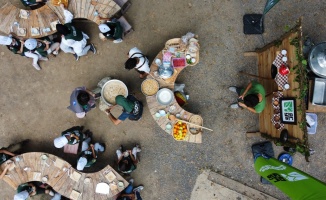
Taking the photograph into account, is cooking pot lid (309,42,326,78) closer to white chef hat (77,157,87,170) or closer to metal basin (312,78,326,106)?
metal basin (312,78,326,106)

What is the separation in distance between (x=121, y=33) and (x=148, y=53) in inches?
44.7

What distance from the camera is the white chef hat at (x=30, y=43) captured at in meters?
7.83

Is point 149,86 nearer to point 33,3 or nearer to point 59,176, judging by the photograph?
point 59,176

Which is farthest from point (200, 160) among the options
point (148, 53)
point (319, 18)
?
point (319, 18)

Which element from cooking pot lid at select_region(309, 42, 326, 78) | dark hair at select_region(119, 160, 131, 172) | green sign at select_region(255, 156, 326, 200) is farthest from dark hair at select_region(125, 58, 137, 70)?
cooking pot lid at select_region(309, 42, 326, 78)

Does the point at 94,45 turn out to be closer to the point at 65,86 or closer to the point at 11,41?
the point at 65,86

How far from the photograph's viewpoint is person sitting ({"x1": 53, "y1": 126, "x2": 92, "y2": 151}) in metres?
7.97

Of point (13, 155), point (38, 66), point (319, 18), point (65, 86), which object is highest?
point (319, 18)

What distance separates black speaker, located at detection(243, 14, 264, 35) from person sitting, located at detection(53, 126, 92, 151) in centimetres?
554

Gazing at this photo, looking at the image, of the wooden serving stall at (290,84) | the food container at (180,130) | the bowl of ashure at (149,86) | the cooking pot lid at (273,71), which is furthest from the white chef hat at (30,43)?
the cooking pot lid at (273,71)

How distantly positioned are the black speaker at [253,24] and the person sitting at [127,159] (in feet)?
15.3

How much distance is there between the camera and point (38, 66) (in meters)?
8.97

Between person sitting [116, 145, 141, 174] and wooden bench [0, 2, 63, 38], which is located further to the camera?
person sitting [116, 145, 141, 174]

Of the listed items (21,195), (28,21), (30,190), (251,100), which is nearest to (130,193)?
(30,190)
